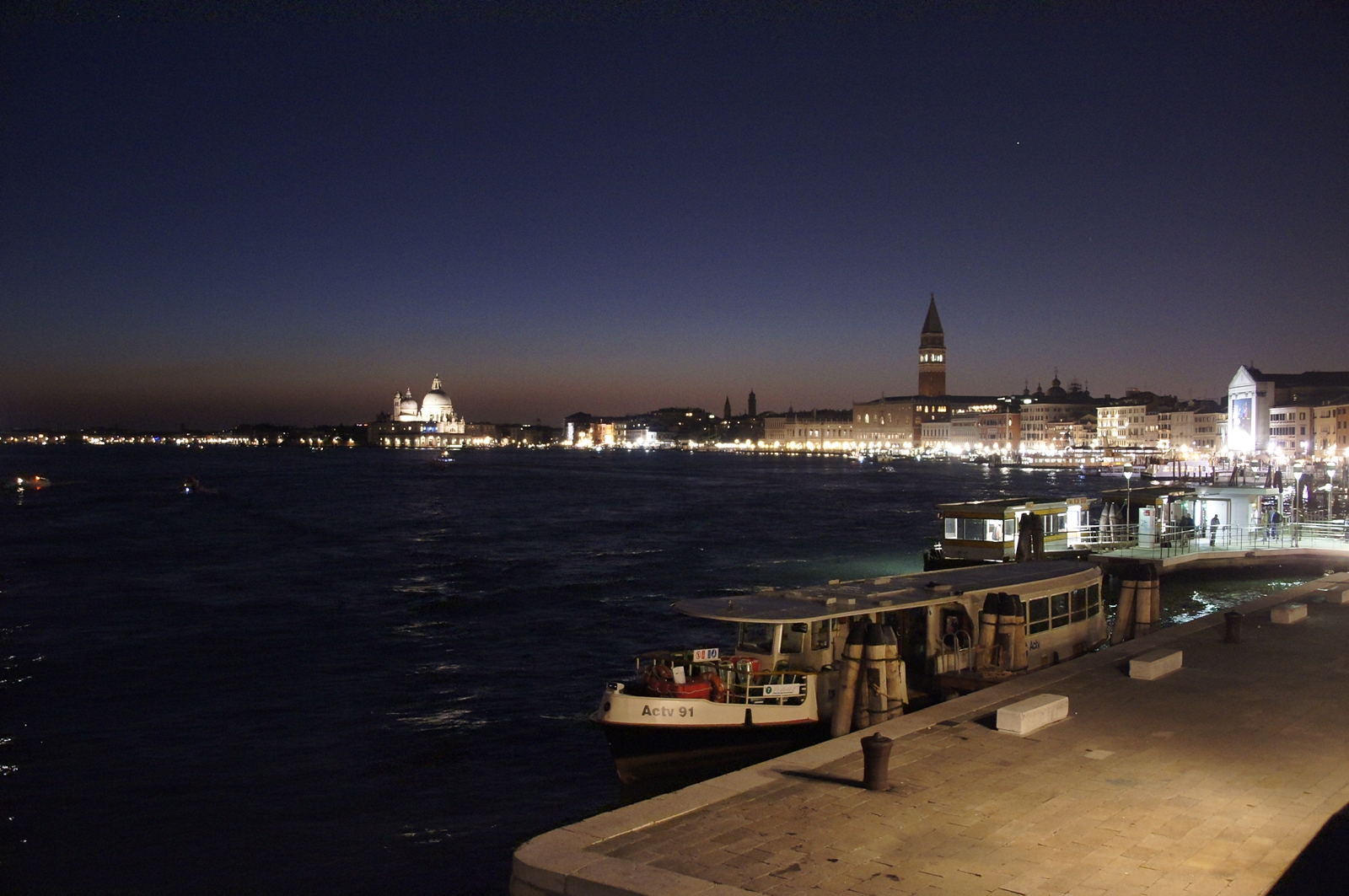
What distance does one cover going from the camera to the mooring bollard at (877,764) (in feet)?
25.9

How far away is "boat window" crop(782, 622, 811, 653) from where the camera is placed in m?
12.8

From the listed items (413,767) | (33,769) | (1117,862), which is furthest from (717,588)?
(1117,862)

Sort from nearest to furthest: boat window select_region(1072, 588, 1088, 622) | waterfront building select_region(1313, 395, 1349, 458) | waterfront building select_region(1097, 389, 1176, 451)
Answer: boat window select_region(1072, 588, 1088, 622)
waterfront building select_region(1313, 395, 1349, 458)
waterfront building select_region(1097, 389, 1176, 451)

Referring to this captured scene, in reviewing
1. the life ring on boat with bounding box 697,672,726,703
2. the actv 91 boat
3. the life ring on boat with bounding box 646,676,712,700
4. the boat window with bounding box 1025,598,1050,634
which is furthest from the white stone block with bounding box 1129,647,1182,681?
the life ring on boat with bounding box 646,676,712,700

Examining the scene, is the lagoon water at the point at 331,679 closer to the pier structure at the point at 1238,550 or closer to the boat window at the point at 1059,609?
the pier structure at the point at 1238,550

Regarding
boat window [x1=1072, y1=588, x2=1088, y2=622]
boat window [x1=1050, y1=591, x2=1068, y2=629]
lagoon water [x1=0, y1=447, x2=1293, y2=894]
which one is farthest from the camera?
boat window [x1=1072, y1=588, x2=1088, y2=622]

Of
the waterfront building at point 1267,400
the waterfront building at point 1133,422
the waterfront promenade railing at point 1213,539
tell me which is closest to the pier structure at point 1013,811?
the waterfront promenade railing at point 1213,539

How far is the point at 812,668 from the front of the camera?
12.8m

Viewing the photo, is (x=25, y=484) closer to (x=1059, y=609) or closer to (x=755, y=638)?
(x=755, y=638)

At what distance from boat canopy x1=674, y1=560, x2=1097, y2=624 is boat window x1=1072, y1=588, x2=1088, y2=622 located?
0.35 meters

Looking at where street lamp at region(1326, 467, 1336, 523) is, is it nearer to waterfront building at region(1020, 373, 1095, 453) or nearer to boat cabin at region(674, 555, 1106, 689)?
boat cabin at region(674, 555, 1106, 689)

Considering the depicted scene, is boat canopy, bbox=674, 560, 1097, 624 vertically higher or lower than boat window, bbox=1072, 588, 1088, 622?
higher

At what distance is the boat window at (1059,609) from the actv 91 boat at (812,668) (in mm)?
681

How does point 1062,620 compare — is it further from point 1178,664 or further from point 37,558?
point 37,558
